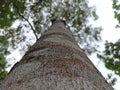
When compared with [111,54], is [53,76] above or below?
below

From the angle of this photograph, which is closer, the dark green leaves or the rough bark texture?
the rough bark texture

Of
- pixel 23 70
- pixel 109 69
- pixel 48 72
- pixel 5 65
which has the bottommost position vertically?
pixel 48 72

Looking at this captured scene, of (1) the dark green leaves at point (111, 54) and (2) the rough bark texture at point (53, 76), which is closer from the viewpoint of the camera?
(2) the rough bark texture at point (53, 76)

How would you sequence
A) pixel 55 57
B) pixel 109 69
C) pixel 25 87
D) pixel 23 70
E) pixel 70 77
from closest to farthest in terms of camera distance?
pixel 25 87
pixel 70 77
pixel 23 70
pixel 55 57
pixel 109 69

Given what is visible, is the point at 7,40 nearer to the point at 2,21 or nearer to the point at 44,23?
the point at 2,21

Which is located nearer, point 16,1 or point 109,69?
point 109,69

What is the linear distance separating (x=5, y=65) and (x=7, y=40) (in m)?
1.24

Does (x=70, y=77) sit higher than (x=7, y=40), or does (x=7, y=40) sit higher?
(x=7, y=40)

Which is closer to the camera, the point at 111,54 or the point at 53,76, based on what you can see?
the point at 53,76

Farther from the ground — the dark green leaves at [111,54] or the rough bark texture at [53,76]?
the dark green leaves at [111,54]

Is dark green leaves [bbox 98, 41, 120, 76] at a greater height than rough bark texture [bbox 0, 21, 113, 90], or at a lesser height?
greater

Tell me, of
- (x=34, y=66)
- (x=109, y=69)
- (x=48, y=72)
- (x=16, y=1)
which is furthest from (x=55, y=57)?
(x=16, y=1)

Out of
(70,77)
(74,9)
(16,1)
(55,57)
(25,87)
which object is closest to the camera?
(25,87)

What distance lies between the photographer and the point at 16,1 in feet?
31.1
